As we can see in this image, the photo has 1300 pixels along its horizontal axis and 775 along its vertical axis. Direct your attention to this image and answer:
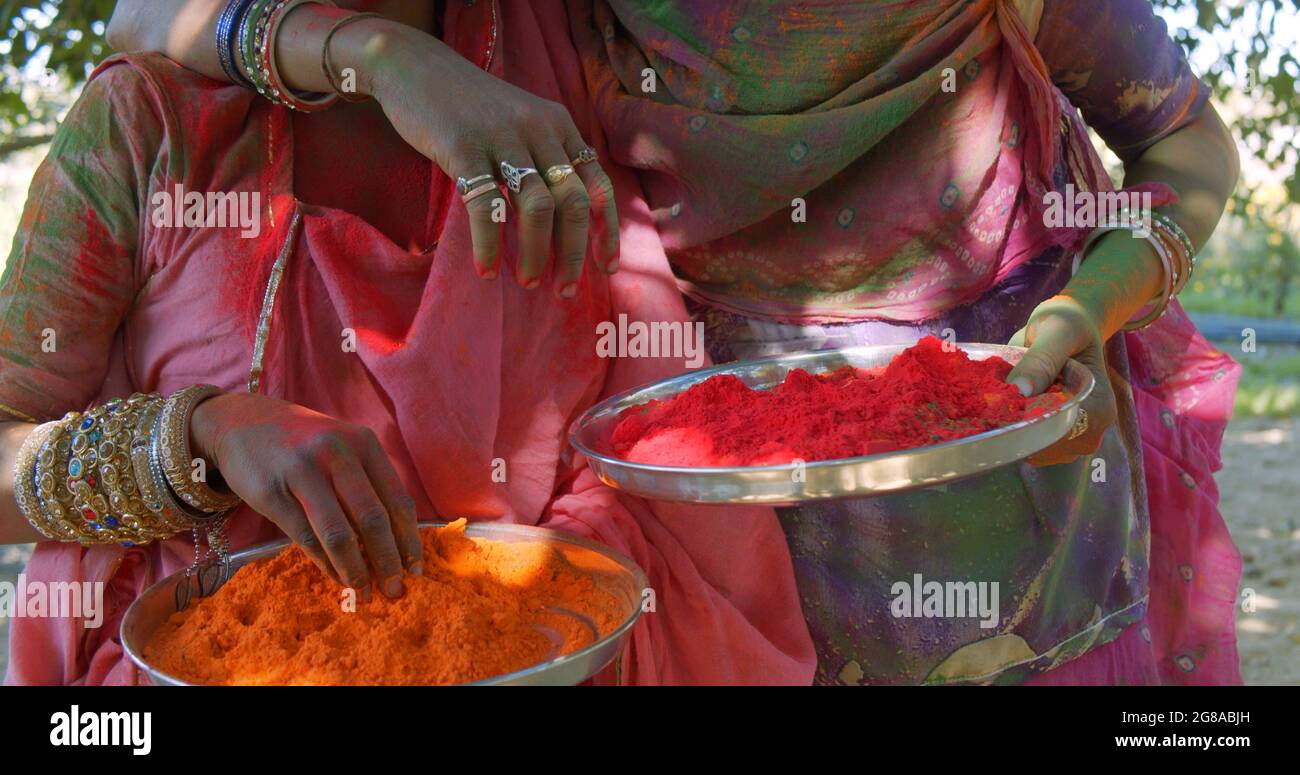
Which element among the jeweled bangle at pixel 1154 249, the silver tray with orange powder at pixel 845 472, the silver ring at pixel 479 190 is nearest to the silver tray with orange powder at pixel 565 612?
the silver tray with orange powder at pixel 845 472

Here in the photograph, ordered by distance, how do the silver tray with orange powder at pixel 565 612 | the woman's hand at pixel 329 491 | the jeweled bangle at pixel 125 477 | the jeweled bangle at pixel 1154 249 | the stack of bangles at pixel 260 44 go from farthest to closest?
the jeweled bangle at pixel 1154 249 < the stack of bangles at pixel 260 44 < the jeweled bangle at pixel 125 477 < the woman's hand at pixel 329 491 < the silver tray with orange powder at pixel 565 612

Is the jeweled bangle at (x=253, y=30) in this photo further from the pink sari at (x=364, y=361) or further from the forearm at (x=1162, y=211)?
the forearm at (x=1162, y=211)

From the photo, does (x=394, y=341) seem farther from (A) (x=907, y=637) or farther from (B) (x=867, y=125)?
(A) (x=907, y=637)

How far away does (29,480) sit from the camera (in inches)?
51.3

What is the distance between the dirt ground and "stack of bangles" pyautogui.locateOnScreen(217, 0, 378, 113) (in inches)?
119

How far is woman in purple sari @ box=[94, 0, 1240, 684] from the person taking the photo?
1.69m

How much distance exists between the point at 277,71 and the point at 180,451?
0.50 metres

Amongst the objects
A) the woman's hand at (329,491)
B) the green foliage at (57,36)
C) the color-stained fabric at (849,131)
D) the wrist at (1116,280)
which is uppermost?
the green foliage at (57,36)

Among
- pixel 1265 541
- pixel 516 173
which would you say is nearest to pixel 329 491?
pixel 516 173

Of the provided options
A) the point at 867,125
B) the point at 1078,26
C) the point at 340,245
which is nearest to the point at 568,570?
the point at 340,245

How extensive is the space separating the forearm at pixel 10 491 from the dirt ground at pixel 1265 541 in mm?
2731

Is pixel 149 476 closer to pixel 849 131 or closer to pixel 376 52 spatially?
pixel 376 52

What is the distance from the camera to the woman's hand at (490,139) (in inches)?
49.7

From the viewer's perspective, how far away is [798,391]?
1.42m
